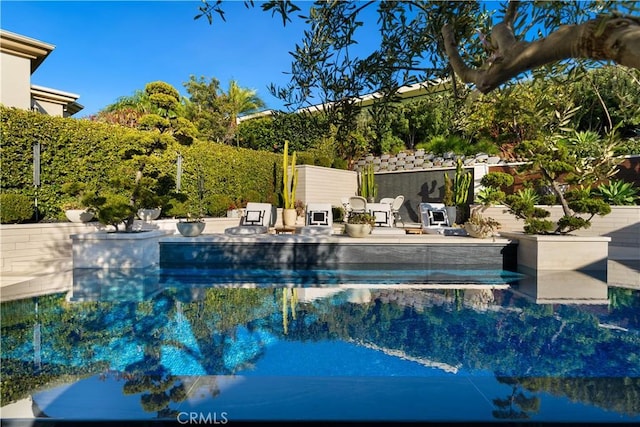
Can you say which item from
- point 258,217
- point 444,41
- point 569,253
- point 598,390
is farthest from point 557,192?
point 258,217

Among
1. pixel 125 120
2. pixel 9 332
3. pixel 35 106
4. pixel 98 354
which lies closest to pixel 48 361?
pixel 98 354

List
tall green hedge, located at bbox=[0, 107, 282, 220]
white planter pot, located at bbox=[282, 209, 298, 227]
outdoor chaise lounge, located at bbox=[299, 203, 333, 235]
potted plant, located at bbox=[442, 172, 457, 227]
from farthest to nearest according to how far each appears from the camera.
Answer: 1. potted plant, located at bbox=[442, 172, 457, 227]
2. white planter pot, located at bbox=[282, 209, 298, 227]
3. outdoor chaise lounge, located at bbox=[299, 203, 333, 235]
4. tall green hedge, located at bbox=[0, 107, 282, 220]

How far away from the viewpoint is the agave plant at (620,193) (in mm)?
11320

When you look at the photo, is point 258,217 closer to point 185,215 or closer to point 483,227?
point 185,215

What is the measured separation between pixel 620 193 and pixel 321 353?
12400 millimetres

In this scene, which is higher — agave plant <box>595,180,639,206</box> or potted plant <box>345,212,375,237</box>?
agave plant <box>595,180,639,206</box>

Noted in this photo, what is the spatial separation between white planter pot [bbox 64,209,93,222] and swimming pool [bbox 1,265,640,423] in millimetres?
3613

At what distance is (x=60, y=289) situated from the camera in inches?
236

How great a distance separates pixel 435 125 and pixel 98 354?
17446 millimetres

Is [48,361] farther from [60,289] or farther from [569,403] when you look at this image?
[569,403]

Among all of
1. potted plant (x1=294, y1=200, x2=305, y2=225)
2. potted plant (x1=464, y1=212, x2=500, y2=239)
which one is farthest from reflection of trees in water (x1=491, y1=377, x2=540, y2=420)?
potted plant (x1=294, y1=200, x2=305, y2=225)

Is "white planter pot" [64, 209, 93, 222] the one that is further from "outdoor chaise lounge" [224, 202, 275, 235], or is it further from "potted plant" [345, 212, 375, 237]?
"potted plant" [345, 212, 375, 237]

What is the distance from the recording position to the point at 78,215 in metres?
9.28

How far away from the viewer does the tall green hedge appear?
8859 millimetres
